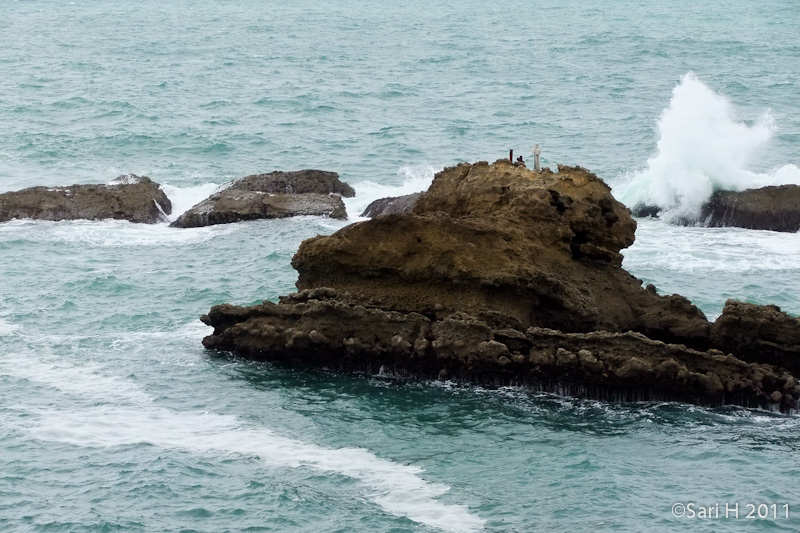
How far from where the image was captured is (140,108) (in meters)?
65.6

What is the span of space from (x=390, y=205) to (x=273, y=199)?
4.49 metres

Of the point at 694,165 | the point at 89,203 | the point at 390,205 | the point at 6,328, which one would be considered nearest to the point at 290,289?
the point at 390,205

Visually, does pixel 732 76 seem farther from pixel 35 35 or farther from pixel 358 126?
pixel 35 35

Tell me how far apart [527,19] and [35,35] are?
45.9 meters

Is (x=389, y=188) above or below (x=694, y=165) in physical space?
below

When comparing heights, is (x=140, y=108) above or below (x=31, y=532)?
above

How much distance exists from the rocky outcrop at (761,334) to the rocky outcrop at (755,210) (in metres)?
14.4

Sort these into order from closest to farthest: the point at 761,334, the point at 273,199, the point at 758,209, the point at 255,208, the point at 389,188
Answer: the point at 761,334 → the point at 758,209 → the point at 255,208 → the point at 273,199 → the point at 389,188

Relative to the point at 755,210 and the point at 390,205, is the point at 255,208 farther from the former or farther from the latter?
the point at 755,210

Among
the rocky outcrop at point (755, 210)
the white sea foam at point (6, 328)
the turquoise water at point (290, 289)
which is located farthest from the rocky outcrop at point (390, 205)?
the white sea foam at point (6, 328)

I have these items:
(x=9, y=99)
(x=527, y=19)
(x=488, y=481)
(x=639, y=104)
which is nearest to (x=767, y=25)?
(x=527, y=19)

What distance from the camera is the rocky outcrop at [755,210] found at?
1531 inches

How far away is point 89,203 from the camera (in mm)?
42531

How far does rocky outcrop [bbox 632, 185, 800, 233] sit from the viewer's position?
38.9 m
